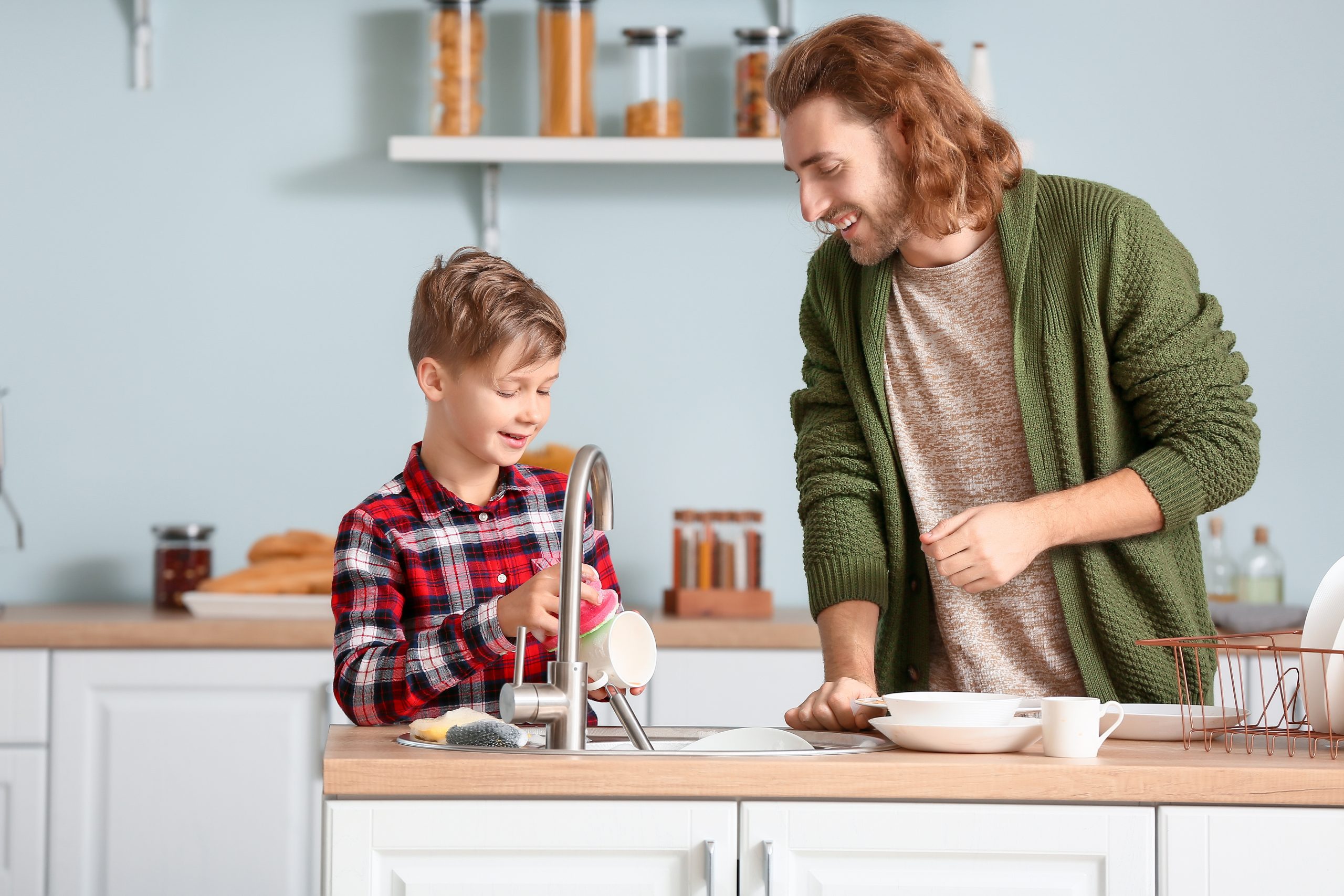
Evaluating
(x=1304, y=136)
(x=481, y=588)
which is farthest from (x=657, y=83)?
(x=481, y=588)

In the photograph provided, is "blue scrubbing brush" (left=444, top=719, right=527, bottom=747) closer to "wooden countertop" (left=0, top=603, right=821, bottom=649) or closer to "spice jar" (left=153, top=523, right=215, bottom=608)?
"wooden countertop" (left=0, top=603, right=821, bottom=649)

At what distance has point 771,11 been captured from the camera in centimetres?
272

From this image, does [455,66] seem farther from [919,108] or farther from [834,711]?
[834,711]

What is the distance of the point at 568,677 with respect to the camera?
0.97 m

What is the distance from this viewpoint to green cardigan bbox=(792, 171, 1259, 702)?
1.21 meters

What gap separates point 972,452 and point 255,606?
4.54 feet

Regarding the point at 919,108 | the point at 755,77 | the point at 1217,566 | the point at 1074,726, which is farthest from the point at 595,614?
the point at 1217,566

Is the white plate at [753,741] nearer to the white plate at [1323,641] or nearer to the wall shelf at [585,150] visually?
the white plate at [1323,641]

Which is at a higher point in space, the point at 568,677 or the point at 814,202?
the point at 814,202

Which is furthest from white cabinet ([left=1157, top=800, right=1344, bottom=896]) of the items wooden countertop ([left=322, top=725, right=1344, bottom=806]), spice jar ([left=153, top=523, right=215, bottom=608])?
spice jar ([left=153, top=523, right=215, bottom=608])

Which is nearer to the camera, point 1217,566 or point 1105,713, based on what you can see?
point 1105,713

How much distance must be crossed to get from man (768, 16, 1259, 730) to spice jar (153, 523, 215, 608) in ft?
4.92

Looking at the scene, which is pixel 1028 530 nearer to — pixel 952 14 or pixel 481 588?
pixel 481 588

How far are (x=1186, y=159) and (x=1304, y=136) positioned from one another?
0.23 metres
